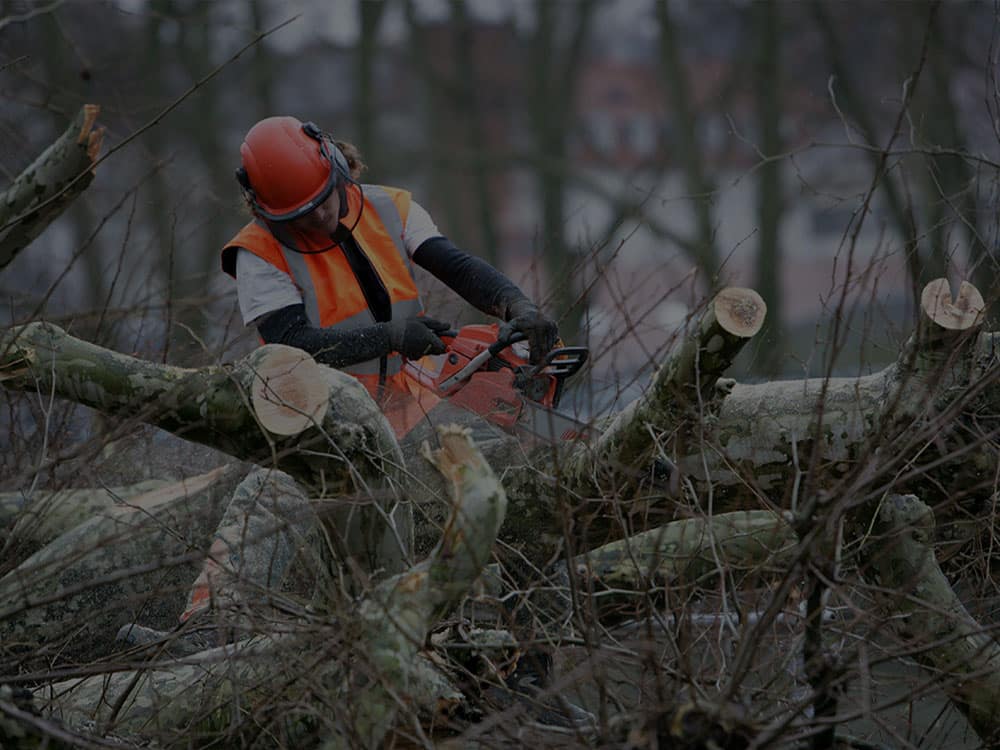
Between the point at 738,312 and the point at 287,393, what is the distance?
1418 mm

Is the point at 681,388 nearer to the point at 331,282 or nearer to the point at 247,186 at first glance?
the point at 331,282

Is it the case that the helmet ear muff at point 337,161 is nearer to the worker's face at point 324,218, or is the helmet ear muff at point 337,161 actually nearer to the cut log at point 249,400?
the worker's face at point 324,218

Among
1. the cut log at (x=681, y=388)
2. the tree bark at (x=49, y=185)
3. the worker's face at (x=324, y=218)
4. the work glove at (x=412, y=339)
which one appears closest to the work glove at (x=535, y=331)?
the work glove at (x=412, y=339)

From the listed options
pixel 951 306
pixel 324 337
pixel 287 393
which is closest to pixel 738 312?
pixel 951 306

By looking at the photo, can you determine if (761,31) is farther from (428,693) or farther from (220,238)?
(428,693)

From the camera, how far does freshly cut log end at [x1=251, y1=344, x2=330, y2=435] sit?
3.99m

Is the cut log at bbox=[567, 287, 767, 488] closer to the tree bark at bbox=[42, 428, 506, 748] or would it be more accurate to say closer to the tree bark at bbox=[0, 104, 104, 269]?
the tree bark at bbox=[42, 428, 506, 748]

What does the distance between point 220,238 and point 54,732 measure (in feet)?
63.2

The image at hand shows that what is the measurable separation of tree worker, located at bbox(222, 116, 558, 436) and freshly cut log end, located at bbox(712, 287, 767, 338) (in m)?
0.88

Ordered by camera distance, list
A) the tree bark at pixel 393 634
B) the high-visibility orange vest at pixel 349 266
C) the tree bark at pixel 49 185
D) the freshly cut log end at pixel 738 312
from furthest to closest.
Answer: the high-visibility orange vest at pixel 349 266 < the tree bark at pixel 49 185 < the freshly cut log end at pixel 738 312 < the tree bark at pixel 393 634

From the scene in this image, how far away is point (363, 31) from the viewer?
22719 millimetres

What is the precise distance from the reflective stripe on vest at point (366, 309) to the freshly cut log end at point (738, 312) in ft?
4.86

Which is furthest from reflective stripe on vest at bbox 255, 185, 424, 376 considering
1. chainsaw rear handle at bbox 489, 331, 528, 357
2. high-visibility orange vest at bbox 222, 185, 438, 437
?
chainsaw rear handle at bbox 489, 331, 528, 357

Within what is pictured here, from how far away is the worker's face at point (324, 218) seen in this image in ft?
17.2
